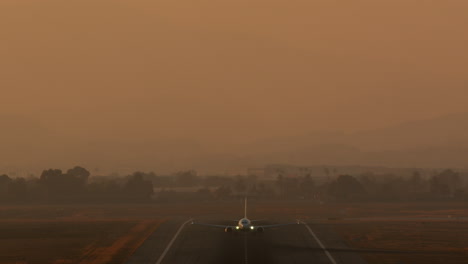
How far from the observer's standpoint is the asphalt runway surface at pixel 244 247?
81.1 m

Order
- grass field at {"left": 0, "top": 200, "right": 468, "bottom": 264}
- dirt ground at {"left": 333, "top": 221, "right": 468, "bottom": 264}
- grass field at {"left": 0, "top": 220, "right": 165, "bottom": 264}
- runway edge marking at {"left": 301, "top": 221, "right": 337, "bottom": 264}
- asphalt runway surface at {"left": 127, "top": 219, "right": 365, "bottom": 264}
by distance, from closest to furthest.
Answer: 1. asphalt runway surface at {"left": 127, "top": 219, "right": 365, "bottom": 264}
2. runway edge marking at {"left": 301, "top": 221, "right": 337, "bottom": 264}
3. dirt ground at {"left": 333, "top": 221, "right": 468, "bottom": 264}
4. grass field at {"left": 0, "top": 200, "right": 468, "bottom": 264}
5. grass field at {"left": 0, "top": 220, "right": 165, "bottom": 264}

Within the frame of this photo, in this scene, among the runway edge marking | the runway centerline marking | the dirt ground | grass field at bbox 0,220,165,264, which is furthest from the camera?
grass field at bbox 0,220,165,264

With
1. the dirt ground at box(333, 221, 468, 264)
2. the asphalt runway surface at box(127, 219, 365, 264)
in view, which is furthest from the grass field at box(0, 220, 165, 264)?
the dirt ground at box(333, 221, 468, 264)

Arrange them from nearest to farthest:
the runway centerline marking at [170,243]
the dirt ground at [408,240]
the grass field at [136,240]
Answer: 1. the runway centerline marking at [170,243]
2. the dirt ground at [408,240]
3. the grass field at [136,240]

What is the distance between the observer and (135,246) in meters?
96.2

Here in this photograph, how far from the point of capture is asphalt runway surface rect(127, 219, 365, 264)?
81125 mm

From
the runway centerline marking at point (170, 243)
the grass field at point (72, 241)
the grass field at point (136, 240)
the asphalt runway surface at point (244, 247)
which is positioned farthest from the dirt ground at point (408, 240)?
the grass field at point (72, 241)

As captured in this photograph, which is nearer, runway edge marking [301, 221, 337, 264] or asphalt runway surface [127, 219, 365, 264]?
asphalt runway surface [127, 219, 365, 264]

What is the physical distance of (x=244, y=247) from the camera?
9025 centimetres

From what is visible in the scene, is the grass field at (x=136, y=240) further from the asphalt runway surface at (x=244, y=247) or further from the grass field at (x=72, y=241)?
the asphalt runway surface at (x=244, y=247)

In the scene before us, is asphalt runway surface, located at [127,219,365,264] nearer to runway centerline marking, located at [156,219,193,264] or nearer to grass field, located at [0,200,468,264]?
runway centerline marking, located at [156,219,193,264]

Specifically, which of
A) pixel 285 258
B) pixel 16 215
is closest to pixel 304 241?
pixel 285 258

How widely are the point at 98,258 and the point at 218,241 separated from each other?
58.6 feet

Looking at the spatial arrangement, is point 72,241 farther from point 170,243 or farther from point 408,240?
point 408,240
